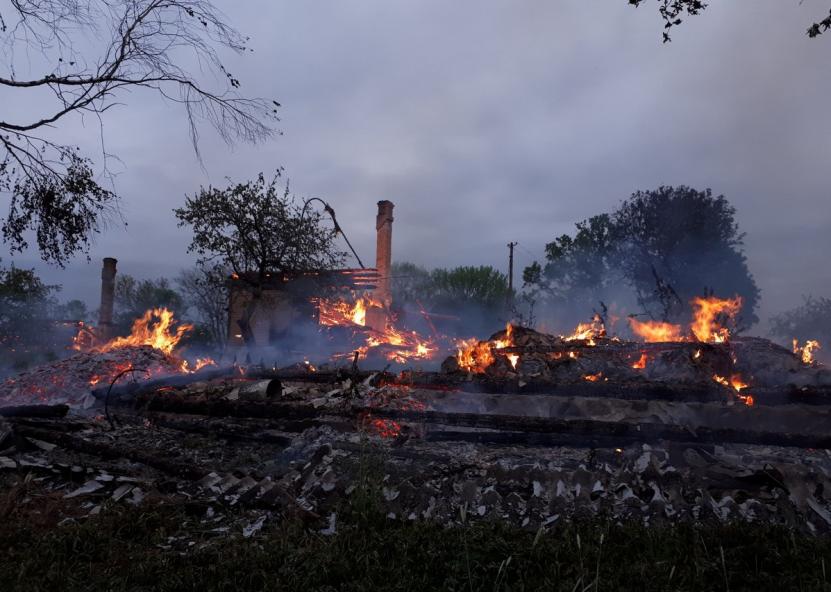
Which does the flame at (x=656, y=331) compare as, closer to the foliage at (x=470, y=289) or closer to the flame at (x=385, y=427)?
the flame at (x=385, y=427)

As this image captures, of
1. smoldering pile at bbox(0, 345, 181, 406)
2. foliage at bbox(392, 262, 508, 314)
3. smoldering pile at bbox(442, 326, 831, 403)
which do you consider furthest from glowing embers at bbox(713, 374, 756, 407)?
foliage at bbox(392, 262, 508, 314)

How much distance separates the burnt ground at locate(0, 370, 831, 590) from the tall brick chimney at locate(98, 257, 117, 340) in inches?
830

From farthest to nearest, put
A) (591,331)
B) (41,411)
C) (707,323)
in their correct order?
(591,331)
(707,323)
(41,411)

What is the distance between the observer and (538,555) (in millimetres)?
3734

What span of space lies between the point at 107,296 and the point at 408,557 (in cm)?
2899

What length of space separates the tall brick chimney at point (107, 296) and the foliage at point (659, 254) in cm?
3197

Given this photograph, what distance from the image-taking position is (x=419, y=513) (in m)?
4.74

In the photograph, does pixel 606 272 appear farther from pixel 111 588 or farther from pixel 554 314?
pixel 111 588

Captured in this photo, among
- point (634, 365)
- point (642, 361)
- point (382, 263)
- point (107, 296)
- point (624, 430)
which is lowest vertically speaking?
point (624, 430)

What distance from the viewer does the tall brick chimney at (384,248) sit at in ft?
88.8

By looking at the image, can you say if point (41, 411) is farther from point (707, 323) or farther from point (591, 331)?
point (707, 323)

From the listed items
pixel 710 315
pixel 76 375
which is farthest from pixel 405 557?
pixel 710 315

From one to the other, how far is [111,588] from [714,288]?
38453 millimetres

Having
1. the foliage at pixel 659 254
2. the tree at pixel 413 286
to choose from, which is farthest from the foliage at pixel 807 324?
the tree at pixel 413 286
